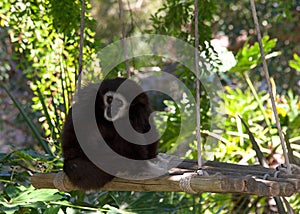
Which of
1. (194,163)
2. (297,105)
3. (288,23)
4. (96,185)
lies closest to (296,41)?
(288,23)

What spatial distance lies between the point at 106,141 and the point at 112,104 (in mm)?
124

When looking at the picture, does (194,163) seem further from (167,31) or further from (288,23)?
(288,23)

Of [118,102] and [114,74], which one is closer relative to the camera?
[118,102]

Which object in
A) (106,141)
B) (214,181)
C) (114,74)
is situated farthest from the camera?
(114,74)

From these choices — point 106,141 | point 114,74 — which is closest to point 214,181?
point 106,141

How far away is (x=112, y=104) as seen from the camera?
6.18 feet

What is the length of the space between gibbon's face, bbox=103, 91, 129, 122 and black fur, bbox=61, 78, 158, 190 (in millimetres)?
15

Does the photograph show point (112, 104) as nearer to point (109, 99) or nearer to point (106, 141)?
point (109, 99)

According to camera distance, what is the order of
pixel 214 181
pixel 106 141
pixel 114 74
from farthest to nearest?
pixel 114 74 → pixel 106 141 → pixel 214 181

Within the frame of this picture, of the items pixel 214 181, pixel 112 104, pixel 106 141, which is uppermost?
pixel 112 104

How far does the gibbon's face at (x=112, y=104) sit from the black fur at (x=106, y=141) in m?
0.02

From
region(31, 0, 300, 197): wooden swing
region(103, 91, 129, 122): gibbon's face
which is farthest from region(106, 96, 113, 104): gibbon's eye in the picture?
region(31, 0, 300, 197): wooden swing

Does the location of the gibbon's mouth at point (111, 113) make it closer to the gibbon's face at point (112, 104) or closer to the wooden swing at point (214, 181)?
the gibbon's face at point (112, 104)

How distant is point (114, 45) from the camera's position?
2.86 m
